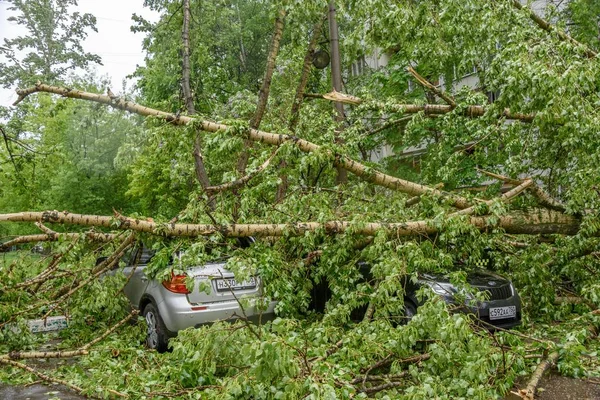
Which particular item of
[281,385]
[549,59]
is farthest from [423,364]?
[549,59]

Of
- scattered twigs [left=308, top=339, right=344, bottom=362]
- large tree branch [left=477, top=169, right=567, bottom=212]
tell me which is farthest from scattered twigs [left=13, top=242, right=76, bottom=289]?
large tree branch [left=477, top=169, right=567, bottom=212]

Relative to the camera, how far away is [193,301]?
5566 millimetres

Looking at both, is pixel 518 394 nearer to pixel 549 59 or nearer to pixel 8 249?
pixel 549 59

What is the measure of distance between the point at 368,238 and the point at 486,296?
5.11 feet

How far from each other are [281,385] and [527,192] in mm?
5247

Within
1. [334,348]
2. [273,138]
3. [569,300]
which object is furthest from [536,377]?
[273,138]

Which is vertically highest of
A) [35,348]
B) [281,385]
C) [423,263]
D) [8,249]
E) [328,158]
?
[328,158]

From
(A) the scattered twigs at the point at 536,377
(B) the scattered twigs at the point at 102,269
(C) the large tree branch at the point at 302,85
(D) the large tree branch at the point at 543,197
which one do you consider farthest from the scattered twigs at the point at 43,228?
(D) the large tree branch at the point at 543,197

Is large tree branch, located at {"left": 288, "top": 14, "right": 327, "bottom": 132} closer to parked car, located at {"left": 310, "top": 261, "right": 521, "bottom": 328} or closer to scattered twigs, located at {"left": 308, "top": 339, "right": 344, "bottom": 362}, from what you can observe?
parked car, located at {"left": 310, "top": 261, "right": 521, "bottom": 328}

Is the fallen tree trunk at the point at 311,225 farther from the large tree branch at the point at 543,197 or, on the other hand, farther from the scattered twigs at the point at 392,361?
the scattered twigs at the point at 392,361

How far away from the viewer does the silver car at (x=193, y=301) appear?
5520 mm

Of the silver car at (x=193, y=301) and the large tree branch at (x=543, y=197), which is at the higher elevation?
the large tree branch at (x=543, y=197)

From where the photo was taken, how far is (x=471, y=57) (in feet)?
25.8

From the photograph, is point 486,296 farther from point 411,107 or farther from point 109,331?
point 109,331
